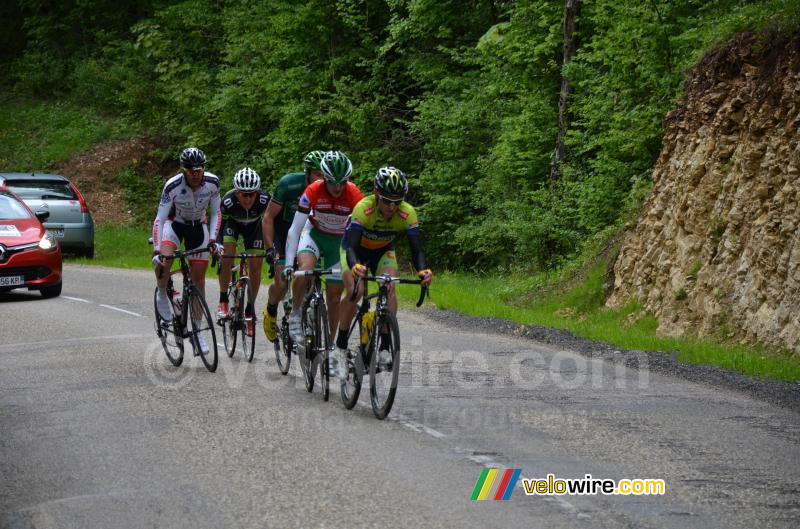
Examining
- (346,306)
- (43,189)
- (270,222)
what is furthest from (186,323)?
(43,189)

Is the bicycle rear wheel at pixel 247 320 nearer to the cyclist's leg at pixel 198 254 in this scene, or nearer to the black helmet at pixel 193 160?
the cyclist's leg at pixel 198 254

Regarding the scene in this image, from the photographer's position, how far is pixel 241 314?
1159 cm

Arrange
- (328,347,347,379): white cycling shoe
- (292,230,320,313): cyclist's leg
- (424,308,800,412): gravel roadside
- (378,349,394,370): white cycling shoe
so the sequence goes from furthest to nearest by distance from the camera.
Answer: (424,308,800,412): gravel roadside → (292,230,320,313): cyclist's leg → (328,347,347,379): white cycling shoe → (378,349,394,370): white cycling shoe

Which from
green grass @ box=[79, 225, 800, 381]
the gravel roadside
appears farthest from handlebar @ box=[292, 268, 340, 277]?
green grass @ box=[79, 225, 800, 381]

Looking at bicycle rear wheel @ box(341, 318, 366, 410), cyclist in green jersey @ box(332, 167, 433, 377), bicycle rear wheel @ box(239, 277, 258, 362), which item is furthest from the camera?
bicycle rear wheel @ box(239, 277, 258, 362)

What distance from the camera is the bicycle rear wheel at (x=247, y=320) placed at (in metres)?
11.4

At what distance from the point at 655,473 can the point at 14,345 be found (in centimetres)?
891

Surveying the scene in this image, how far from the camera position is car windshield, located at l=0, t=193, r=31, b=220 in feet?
60.9

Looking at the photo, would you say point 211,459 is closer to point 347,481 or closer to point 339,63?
point 347,481

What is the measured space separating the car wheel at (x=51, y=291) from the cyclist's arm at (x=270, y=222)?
870cm

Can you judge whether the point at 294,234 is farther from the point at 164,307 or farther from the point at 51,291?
the point at 51,291

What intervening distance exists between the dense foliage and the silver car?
773 centimetres

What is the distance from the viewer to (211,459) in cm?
710

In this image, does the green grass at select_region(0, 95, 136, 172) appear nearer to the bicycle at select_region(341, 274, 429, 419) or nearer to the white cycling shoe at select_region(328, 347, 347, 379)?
the white cycling shoe at select_region(328, 347, 347, 379)
